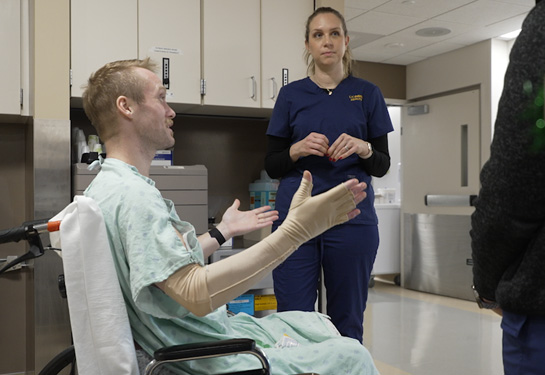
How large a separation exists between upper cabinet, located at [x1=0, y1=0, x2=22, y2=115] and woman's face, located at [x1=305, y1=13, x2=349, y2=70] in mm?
A: 1399

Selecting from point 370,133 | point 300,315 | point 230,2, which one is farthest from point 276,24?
point 300,315

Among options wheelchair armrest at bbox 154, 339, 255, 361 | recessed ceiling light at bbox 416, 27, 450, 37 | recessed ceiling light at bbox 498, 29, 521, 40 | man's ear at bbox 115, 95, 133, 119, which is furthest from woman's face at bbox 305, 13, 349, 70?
recessed ceiling light at bbox 498, 29, 521, 40

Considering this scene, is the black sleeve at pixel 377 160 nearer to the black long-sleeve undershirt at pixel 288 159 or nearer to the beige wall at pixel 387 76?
the black long-sleeve undershirt at pixel 288 159

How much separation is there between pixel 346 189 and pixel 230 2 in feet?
6.69

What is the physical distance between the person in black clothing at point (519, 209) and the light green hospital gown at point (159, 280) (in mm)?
424

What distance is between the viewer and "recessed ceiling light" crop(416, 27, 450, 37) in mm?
4953

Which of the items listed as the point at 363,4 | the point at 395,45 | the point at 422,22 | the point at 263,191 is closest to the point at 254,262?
the point at 263,191

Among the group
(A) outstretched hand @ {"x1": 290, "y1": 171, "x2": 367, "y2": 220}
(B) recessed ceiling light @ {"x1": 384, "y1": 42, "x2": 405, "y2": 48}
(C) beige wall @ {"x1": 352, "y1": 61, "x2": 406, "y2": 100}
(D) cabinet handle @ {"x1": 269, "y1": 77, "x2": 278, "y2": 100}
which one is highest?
(B) recessed ceiling light @ {"x1": 384, "y1": 42, "x2": 405, "y2": 48}

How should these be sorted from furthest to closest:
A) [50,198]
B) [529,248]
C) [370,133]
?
1. [50,198]
2. [370,133]
3. [529,248]

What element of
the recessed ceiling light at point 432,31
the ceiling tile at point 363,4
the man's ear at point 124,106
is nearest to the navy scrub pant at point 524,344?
the man's ear at point 124,106

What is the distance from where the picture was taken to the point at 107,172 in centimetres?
129

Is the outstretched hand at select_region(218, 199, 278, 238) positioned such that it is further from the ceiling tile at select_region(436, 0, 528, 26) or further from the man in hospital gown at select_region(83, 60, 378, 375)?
the ceiling tile at select_region(436, 0, 528, 26)

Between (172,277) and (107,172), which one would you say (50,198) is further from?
(172,277)

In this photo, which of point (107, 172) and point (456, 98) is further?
point (456, 98)
